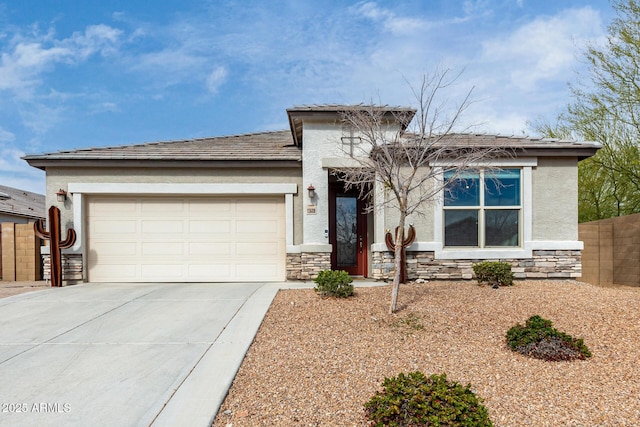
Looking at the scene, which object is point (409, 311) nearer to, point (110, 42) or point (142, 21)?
point (142, 21)

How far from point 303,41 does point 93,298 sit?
772 cm

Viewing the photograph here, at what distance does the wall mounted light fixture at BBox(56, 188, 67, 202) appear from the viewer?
905 cm

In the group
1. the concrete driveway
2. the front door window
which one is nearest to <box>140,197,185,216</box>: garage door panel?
the concrete driveway

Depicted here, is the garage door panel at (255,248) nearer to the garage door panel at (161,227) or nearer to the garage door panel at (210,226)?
the garage door panel at (210,226)

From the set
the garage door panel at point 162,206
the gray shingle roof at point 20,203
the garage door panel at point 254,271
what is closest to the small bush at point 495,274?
the garage door panel at point 254,271

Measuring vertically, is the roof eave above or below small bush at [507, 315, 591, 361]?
above

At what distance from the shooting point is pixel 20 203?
17.8 metres

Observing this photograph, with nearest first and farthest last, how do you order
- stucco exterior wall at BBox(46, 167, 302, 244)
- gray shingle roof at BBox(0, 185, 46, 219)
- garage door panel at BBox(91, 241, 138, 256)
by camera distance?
1. stucco exterior wall at BBox(46, 167, 302, 244)
2. garage door panel at BBox(91, 241, 138, 256)
3. gray shingle roof at BBox(0, 185, 46, 219)

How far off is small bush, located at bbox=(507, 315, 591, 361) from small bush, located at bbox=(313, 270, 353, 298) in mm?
2822

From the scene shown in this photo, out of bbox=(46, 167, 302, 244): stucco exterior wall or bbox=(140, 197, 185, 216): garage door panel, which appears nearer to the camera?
bbox=(46, 167, 302, 244): stucco exterior wall

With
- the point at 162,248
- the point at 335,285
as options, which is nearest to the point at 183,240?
the point at 162,248

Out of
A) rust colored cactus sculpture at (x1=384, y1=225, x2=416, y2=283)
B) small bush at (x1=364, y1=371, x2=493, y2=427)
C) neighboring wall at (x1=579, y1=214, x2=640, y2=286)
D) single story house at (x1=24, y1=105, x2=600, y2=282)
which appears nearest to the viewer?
small bush at (x1=364, y1=371, x2=493, y2=427)

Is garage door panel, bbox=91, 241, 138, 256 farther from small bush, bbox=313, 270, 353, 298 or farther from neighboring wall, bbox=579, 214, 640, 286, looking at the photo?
neighboring wall, bbox=579, 214, 640, 286

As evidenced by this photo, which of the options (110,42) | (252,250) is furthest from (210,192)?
(110,42)
